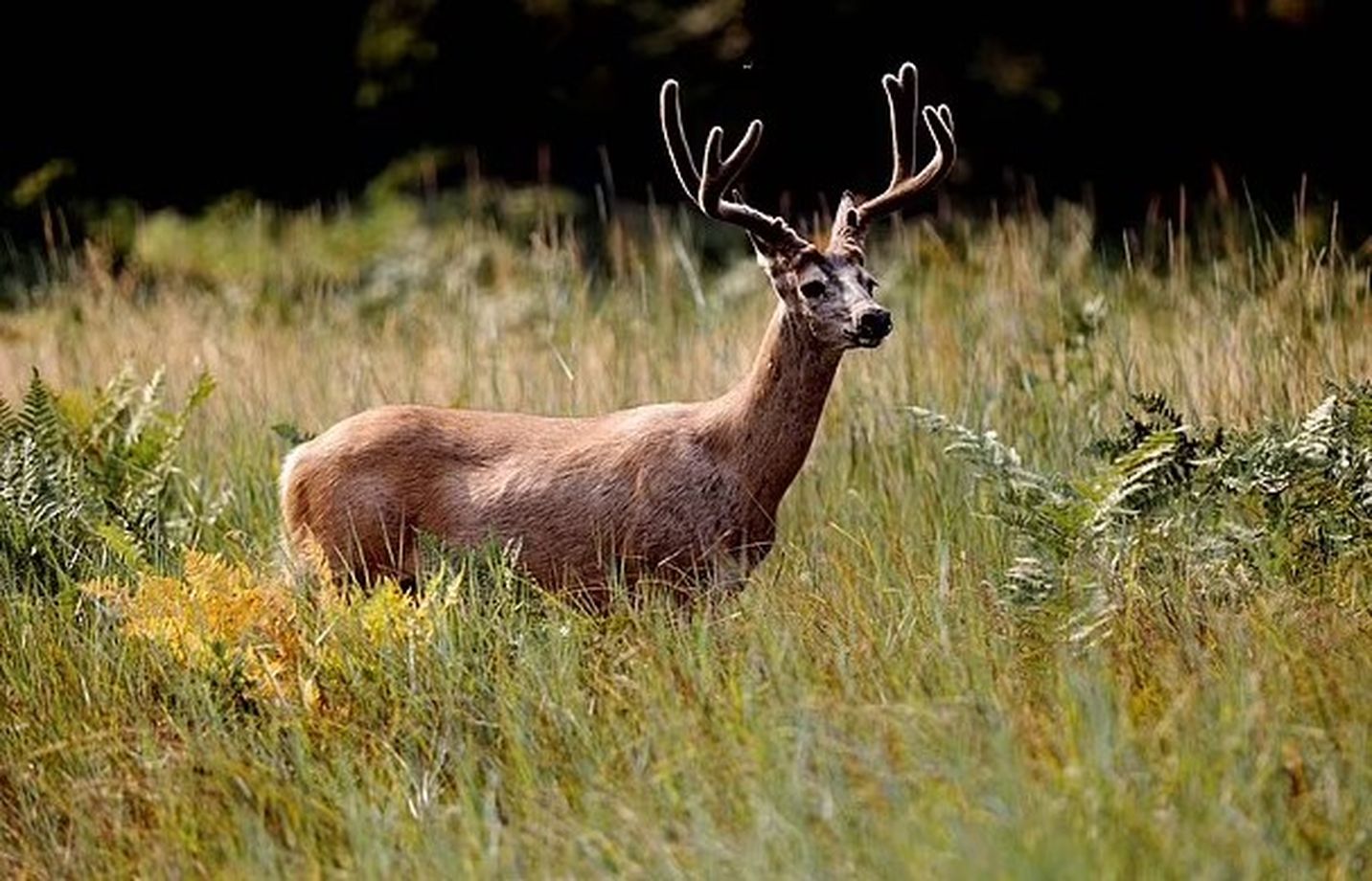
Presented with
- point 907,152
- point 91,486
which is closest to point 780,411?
point 907,152

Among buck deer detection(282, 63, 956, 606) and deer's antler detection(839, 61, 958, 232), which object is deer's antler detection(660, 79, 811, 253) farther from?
deer's antler detection(839, 61, 958, 232)

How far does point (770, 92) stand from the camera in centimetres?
1304

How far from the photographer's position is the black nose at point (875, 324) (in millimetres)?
5660

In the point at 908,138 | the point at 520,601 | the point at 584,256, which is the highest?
the point at 908,138

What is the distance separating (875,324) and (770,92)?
7.54 metres

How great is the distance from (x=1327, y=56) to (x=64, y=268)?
6.86 metres

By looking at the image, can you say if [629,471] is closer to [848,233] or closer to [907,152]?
[848,233]

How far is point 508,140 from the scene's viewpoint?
1370cm

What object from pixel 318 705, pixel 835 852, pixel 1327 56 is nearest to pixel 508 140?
pixel 1327 56

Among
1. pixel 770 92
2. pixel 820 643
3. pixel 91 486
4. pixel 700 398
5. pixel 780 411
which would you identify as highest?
pixel 780 411

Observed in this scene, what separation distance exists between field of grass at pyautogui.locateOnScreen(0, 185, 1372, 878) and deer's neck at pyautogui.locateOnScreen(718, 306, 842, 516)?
0.78ft

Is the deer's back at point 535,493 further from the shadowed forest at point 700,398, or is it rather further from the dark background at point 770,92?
the dark background at point 770,92

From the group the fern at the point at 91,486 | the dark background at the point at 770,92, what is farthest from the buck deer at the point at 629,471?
the dark background at the point at 770,92

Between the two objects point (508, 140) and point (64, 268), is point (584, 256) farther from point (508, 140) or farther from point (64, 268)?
point (64, 268)
